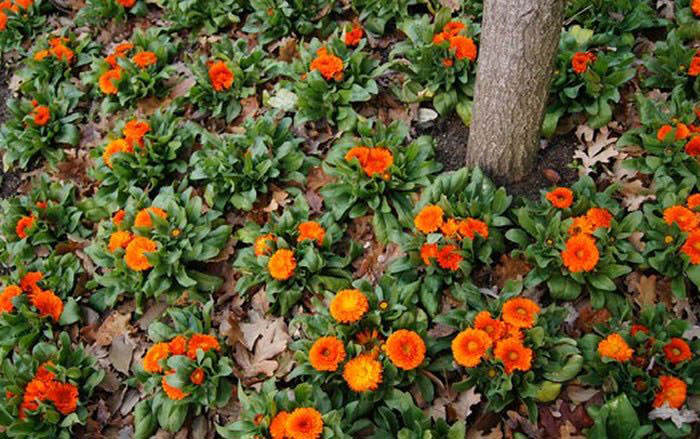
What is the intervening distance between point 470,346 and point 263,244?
1.51 metres

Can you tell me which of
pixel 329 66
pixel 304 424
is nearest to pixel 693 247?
pixel 304 424

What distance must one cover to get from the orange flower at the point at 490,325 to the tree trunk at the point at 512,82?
1.12m

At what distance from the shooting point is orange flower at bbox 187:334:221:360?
375cm

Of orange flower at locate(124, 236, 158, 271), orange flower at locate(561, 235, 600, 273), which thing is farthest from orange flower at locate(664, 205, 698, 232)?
orange flower at locate(124, 236, 158, 271)

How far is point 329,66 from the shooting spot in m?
4.80

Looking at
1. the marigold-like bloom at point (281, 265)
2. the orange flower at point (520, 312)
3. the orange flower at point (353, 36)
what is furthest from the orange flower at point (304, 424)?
the orange flower at point (353, 36)

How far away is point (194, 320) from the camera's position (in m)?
4.00

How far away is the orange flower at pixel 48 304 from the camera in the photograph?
14.2 feet

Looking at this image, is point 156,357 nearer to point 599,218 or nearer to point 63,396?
point 63,396

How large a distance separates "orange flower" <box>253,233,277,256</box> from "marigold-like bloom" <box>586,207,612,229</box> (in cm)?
200

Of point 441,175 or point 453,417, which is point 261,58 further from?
point 453,417

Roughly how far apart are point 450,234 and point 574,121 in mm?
1434

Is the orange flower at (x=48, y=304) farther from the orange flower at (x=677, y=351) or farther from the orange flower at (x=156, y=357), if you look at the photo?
the orange flower at (x=677, y=351)

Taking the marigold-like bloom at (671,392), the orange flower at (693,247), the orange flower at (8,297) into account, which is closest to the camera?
the marigold-like bloom at (671,392)
